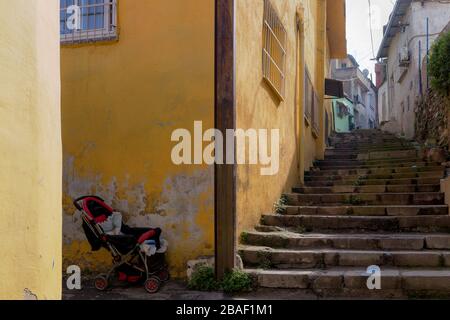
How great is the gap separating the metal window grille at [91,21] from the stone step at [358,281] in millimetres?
3576

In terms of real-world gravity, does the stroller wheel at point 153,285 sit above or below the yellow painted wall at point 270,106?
below

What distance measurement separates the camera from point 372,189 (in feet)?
30.8

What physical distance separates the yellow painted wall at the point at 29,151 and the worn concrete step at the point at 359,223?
4780 mm

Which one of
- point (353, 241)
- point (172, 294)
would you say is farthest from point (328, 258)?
point (172, 294)

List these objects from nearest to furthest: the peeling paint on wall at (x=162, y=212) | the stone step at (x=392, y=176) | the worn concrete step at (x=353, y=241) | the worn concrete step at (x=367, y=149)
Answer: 1. the peeling paint on wall at (x=162, y=212)
2. the worn concrete step at (x=353, y=241)
3. the stone step at (x=392, y=176)
4. the worn concrete step at (x=367, y=149)

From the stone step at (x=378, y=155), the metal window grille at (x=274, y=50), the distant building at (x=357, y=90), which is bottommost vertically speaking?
the stone step at (x=378, y=155)

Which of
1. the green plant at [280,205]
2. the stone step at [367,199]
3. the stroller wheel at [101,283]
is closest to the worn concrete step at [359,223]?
the green plant at [280,205]

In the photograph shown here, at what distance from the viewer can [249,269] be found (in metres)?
6.09

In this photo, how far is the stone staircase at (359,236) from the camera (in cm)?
570

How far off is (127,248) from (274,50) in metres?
4.34

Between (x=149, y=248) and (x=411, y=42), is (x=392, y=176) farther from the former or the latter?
(x=411, y=42)

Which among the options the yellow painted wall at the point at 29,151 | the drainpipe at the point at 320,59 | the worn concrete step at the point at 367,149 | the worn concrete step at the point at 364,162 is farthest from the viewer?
the drainpipe at the point at 320,59

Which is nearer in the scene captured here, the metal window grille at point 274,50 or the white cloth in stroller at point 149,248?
the white cloth in stroller at point 149,248

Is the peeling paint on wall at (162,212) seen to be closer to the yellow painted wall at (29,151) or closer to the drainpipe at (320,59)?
the yellow painted wall at (29,151)
